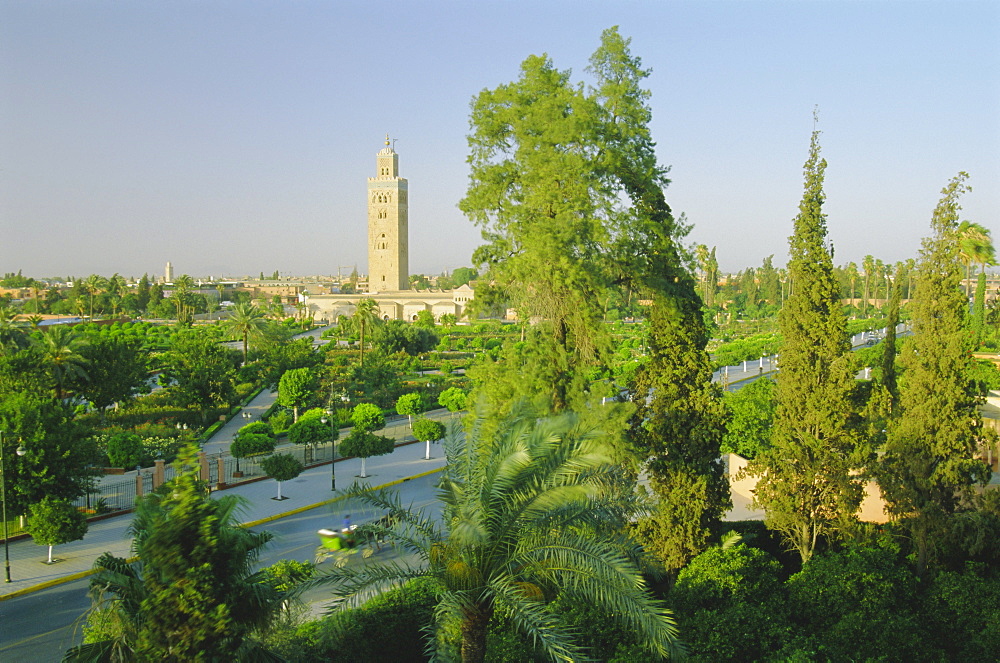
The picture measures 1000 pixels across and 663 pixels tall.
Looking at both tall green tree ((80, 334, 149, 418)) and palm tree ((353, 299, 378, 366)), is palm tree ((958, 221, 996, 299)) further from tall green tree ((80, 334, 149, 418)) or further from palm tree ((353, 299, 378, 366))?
palm tree ((353, 299, 378, 366))

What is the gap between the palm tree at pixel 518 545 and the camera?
19.8ft

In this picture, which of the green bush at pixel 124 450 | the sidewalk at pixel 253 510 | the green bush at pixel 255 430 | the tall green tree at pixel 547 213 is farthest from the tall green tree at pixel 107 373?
the tall green tree at pixel 547 213

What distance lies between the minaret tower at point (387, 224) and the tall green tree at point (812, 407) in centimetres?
6635

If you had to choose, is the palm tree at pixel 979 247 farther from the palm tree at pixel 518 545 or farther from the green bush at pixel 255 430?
the green bush at pixel 255 430

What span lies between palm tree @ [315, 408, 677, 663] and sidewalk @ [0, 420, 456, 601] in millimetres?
2706

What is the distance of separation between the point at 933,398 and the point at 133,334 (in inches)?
1731

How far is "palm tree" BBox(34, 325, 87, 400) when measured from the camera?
836 inches

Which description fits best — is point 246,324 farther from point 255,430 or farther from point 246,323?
point 255,430

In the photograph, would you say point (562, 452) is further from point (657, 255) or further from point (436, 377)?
point (436, 377)

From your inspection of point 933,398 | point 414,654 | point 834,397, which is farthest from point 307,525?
point 933,398

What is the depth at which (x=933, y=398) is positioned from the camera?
10453mm

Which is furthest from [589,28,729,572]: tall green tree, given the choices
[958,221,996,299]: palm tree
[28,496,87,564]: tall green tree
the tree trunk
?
[28,496,87,564]: tall green tree

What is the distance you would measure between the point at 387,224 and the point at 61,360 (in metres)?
55.1

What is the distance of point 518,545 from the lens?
6.47 m
